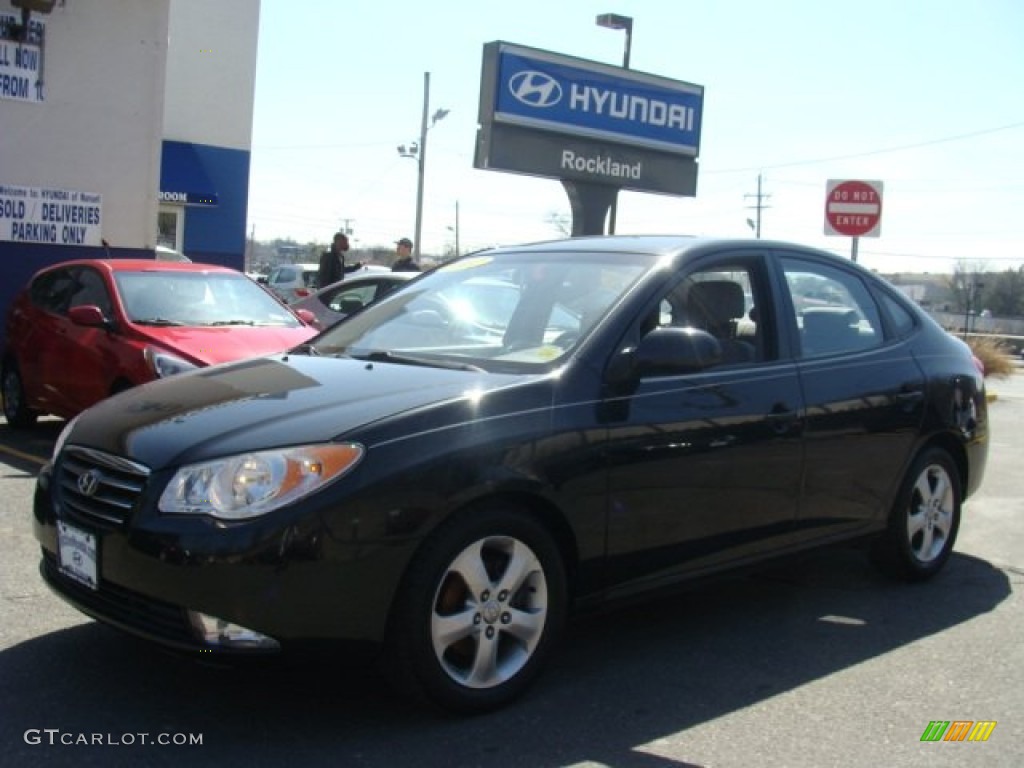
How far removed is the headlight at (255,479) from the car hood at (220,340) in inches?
159

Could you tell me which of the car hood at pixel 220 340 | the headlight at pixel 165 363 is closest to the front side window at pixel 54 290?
the car hood at pixel 220 340

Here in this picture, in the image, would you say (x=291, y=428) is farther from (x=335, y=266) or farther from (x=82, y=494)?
(x=335, y=266)

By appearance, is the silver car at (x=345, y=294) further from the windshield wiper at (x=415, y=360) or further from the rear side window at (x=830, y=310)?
the windshield wiper at (x=415, y=360)

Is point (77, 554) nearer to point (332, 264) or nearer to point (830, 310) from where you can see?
point (830, 310)

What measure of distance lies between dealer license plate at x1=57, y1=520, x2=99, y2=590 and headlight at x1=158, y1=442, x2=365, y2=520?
0.37 metres

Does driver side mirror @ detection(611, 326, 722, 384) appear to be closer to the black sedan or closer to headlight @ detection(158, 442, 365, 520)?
the black sedan

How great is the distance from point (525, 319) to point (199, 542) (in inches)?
66.6

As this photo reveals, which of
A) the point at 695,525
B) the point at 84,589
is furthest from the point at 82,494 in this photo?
the point at 695,525

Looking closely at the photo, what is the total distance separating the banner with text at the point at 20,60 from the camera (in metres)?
12.1

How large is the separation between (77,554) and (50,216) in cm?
1029

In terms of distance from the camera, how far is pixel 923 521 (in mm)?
5500

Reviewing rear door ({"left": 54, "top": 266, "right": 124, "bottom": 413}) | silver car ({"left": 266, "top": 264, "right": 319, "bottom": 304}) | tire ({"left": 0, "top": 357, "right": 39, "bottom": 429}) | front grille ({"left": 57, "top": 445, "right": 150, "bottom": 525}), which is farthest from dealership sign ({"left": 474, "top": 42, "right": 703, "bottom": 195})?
front grille ({"left": 57, "top": 445, "right": 150, "bottom": 525})

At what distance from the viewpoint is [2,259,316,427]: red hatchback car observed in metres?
7.65

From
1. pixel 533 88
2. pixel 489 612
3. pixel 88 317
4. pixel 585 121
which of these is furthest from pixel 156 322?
pixel 585 121
